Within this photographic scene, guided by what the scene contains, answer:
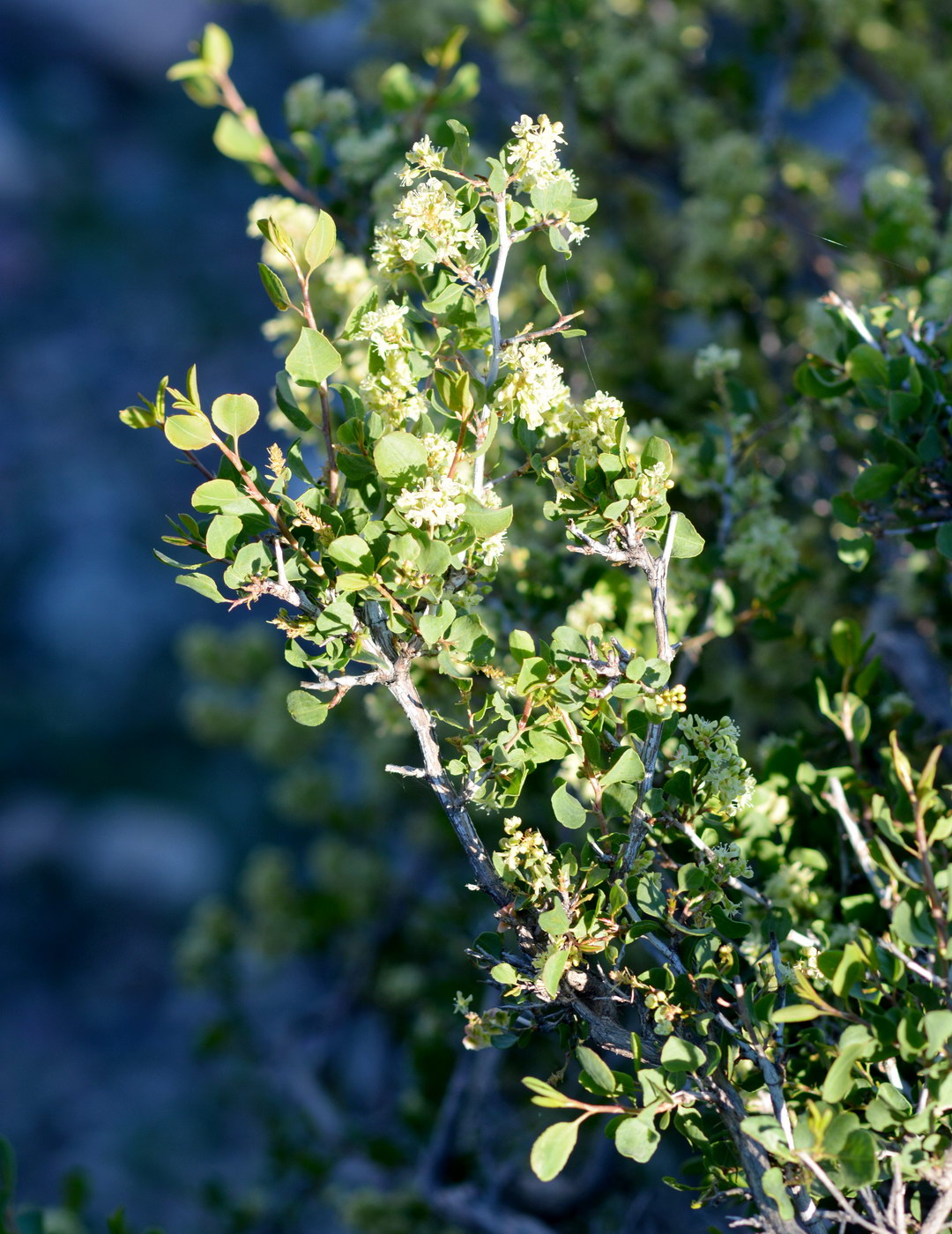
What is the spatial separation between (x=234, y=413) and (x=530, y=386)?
0.15 m

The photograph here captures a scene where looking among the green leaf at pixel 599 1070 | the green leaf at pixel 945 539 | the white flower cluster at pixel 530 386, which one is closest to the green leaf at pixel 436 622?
the white flower cluster at pixel 530 386

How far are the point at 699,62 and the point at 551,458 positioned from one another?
1241 millimetres

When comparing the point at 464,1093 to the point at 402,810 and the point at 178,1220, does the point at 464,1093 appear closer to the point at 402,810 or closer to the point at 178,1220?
the point at 402,810

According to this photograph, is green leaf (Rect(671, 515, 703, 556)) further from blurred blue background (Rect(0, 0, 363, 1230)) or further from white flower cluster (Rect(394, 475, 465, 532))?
blurred blue background (Rect(0, 0, 363, 1230))

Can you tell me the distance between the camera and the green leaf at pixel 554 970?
45 centimetres

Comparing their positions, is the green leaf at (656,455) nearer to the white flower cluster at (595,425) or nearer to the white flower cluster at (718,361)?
the white flower cluster at (595,425)

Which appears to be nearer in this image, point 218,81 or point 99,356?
point 218,81

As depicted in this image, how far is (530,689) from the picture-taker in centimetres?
52

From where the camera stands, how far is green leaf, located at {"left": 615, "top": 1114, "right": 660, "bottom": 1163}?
46 centimetres

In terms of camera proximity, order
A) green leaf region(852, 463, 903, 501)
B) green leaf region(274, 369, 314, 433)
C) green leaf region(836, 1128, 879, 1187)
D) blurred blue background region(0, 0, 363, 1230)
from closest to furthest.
Result: green leaf region(836, 1128, 879, 1187)
green leaf region(274, 369, 314, 433)
green leaf region(852, 463, 903, 501)
blurred blue background region(0, 0, 363, 1230)

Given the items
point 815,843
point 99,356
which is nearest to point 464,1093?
point 815,843

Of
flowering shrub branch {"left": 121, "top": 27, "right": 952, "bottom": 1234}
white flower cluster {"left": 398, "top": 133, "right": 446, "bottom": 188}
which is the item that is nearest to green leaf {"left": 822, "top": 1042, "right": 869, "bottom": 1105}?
flowering shrub branch {"left": 121, "top": 27, "right": 952, "bottom": 1234}

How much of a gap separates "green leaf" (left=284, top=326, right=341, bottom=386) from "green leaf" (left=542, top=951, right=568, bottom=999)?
0.95ft

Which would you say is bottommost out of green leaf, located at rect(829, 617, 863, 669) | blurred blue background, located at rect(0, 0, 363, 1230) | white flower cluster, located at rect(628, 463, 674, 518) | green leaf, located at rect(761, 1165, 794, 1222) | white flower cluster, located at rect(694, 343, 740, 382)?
blurred blue background, located at rect(0, 0, 363, 1230)
